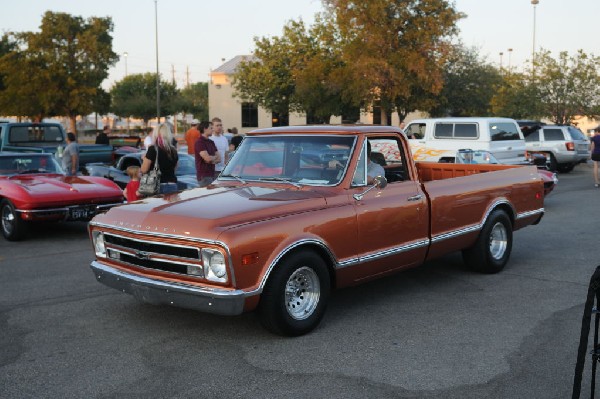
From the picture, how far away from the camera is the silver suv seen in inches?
877

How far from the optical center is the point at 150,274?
5230 mm

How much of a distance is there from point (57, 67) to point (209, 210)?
3808 cm

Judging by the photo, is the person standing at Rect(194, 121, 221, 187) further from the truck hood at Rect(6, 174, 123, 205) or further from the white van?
the white van

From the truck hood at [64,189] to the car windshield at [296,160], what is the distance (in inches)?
171

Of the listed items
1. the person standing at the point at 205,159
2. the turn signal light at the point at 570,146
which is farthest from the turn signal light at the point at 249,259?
the turn signal light at the point at 570,146

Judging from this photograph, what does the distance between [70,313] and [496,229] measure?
15.9ft

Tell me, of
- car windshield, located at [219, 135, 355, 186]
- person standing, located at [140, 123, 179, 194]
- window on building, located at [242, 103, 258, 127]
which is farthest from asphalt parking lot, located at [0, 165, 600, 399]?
window on building, located at [242, 103, 258, 127]

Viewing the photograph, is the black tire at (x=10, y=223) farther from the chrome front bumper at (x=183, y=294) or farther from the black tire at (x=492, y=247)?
the black tire at (x=492, y=247)

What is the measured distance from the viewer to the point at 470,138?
641 inches

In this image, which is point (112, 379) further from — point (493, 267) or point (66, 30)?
point (66, 30)

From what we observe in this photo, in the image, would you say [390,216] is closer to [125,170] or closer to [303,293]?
[303,293]

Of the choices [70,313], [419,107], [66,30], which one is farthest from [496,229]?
[66,30]

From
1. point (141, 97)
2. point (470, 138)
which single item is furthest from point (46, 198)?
point (141, 97)

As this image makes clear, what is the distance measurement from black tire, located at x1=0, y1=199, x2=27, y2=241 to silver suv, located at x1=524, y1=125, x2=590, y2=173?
17.6 metres
